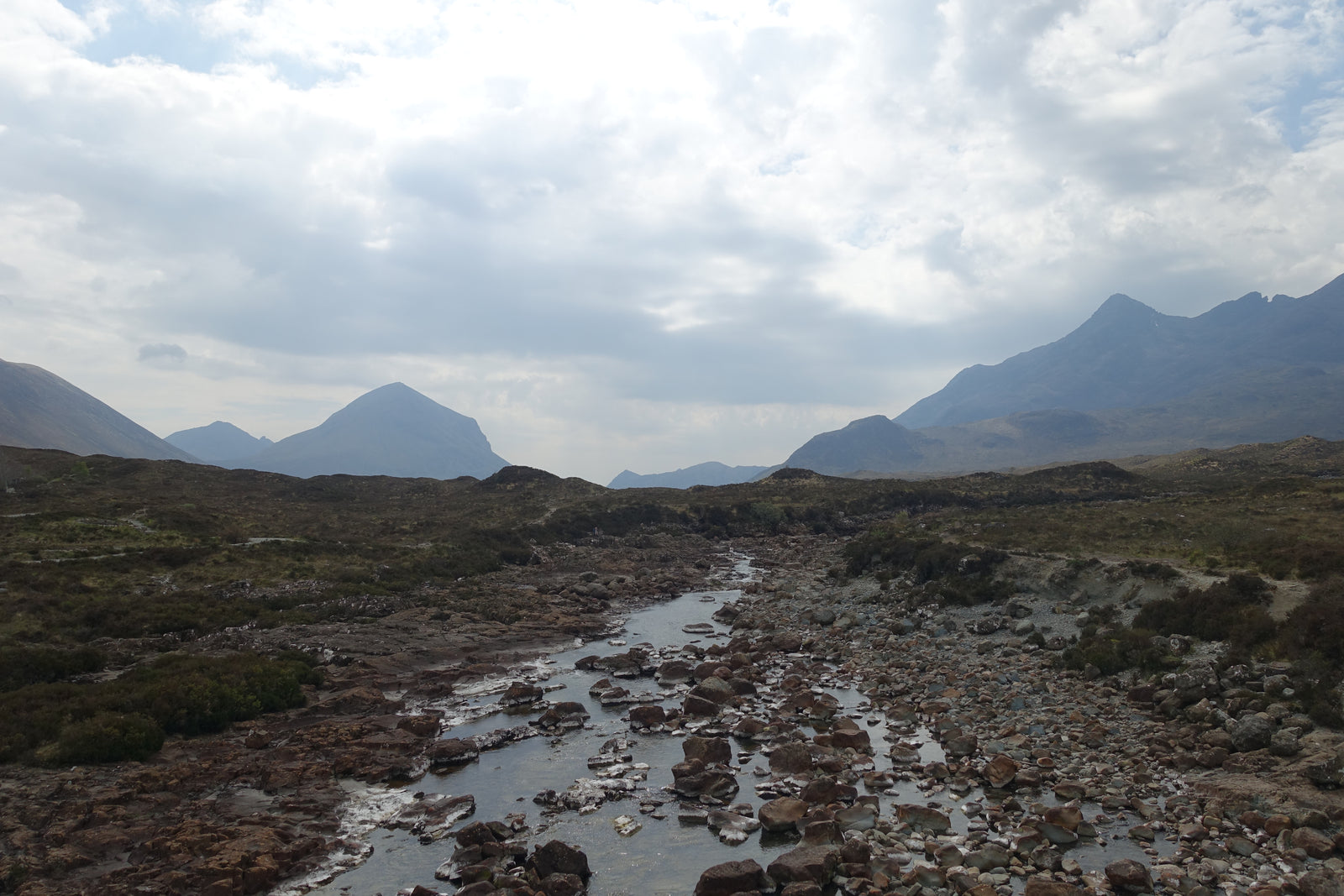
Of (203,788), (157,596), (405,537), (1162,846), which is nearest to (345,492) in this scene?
(405,537)

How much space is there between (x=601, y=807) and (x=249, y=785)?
9.69 m

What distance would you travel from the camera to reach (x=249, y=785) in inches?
720

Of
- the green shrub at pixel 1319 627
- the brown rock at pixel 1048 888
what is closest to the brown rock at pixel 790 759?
the brown rock at pixel 1048 888

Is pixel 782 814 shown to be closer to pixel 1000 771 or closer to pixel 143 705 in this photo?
pixel 1000 771

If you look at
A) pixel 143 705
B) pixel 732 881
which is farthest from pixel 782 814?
pixel 143 705

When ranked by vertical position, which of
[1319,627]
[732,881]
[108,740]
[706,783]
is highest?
[1319,627]

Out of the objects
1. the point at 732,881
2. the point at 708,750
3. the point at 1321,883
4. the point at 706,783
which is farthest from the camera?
the point at 708,750

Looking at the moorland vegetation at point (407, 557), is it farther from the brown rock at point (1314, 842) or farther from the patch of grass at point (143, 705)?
the brown rock at point (1314, 842)

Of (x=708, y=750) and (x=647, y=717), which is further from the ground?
(x=708, y=750)

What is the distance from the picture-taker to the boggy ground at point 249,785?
45.2ft

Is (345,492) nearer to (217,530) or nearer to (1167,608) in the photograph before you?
(217,530)

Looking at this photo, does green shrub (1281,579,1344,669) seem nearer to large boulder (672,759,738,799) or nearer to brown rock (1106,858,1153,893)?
brown rock (1106,858,1153,893)

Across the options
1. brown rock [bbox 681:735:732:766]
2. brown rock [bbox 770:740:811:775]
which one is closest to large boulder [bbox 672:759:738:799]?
brown rock [bbox 681:735:732:766]

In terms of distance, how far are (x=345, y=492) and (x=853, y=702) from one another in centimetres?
8588
